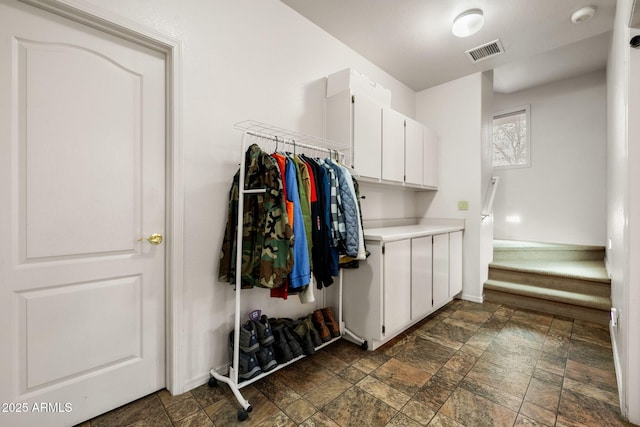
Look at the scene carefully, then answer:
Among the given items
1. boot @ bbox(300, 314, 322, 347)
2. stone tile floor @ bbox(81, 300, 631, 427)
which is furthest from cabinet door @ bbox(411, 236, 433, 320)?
boot @ bbox(300, 314, 322, 347)

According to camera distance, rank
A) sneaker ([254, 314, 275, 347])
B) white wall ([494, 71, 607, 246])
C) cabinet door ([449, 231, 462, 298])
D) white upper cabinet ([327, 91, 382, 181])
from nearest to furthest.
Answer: sneaker ([254, 314, 275, 347]), white upper cabinet ([327, 91, 382, 181]), cabinet door ([449, 231, 462, 298]), white wall ([494, 71, 607, 246])

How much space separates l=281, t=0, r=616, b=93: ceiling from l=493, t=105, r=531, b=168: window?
1094 millimetres

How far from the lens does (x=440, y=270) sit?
2.89m

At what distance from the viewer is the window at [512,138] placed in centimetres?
448

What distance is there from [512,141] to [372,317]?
13.8 feet

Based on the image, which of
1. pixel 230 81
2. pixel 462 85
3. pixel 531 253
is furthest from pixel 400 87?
pixel 531 253

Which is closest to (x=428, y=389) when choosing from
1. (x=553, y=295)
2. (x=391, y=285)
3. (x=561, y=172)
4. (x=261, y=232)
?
(x=391, y=285)

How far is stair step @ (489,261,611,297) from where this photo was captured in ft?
9.35

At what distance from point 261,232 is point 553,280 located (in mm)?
3338

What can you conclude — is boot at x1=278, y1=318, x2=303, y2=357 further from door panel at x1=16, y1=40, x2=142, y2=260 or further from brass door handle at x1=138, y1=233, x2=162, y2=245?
door panel at x1=16, y1=40, x2=142, y2=260

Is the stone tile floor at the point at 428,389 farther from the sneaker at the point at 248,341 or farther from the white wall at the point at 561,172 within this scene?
the white wall at the point at 561,172

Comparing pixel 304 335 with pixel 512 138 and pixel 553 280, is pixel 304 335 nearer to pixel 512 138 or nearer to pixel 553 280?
pixel 553 280

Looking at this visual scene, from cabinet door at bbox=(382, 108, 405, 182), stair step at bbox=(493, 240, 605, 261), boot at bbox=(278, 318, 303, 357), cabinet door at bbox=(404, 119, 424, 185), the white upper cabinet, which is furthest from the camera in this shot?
stair step at bbox=(493, 240, 605, 261)

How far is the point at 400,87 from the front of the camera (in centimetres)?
354
